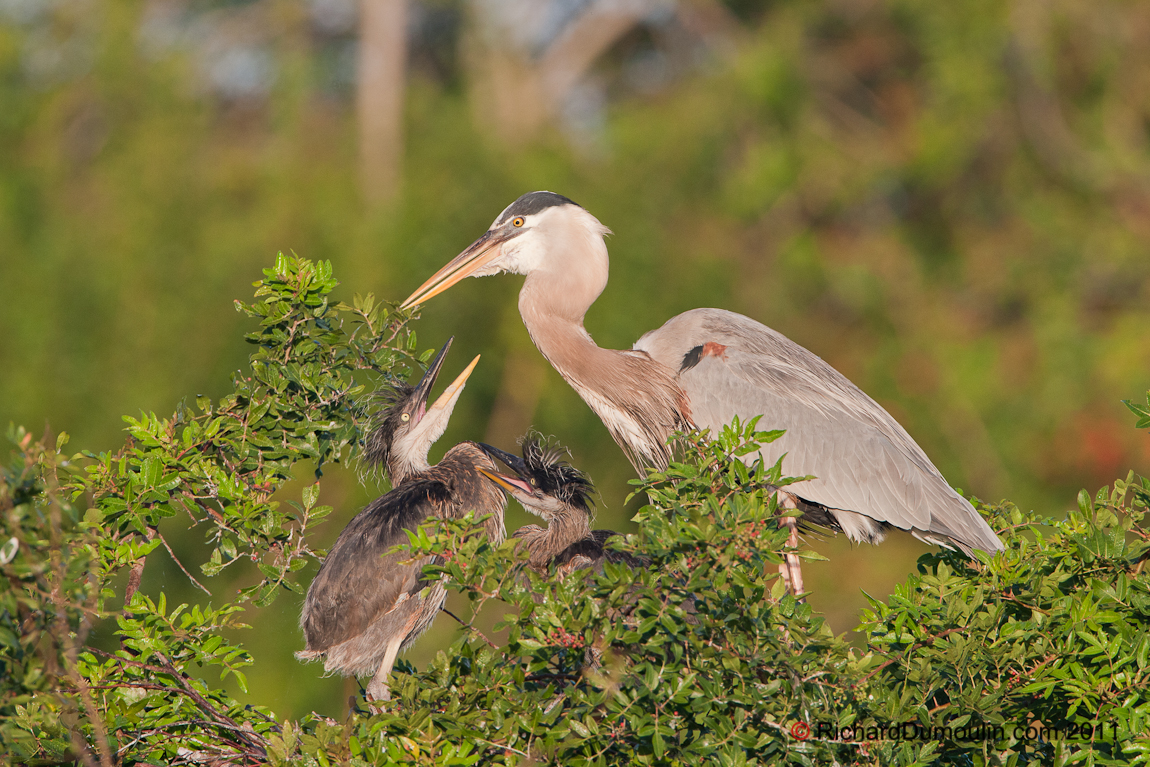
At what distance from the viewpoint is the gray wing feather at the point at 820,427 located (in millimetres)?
5129

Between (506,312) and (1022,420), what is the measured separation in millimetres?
7091

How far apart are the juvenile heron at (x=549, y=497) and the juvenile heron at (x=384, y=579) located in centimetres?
11

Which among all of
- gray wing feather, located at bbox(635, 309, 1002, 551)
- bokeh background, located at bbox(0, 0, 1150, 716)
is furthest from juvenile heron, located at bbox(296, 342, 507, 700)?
bokeh background, located at bbox(0, 0, 1150, 716)

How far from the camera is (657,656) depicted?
10.3 ft

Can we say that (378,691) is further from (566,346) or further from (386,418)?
(566,346)

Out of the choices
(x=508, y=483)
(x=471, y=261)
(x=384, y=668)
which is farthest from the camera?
(x=471, y=261)

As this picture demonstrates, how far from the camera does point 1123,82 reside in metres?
16.5

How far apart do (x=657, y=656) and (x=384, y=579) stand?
194 centimetres

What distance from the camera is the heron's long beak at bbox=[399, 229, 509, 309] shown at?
18.0 feet

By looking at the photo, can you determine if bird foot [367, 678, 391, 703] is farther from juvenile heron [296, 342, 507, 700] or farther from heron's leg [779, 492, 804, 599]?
heron's leg [779, 492, 804, 599]

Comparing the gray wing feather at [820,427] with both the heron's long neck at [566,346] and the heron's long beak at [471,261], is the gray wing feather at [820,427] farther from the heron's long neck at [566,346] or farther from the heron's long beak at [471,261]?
the heron's long beak at [471,261]

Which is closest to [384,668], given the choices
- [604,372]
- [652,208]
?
[604,372]

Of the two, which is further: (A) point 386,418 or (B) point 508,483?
(A) point 386,418

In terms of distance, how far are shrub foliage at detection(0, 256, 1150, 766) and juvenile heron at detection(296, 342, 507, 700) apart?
907 mm
